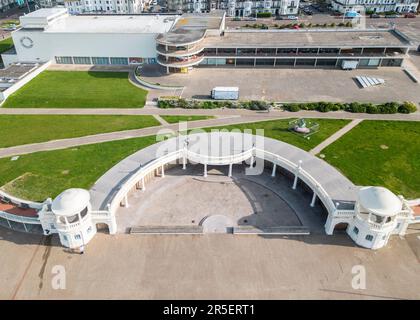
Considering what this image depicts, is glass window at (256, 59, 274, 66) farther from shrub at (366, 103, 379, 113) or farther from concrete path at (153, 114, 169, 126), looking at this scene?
concrete path at (153, 114, 169, 126)

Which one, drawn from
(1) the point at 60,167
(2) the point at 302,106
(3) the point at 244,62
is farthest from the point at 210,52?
(1) the point at 60,167

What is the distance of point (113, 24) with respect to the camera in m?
99.2

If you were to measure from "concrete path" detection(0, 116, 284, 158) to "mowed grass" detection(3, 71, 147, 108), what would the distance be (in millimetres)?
12350

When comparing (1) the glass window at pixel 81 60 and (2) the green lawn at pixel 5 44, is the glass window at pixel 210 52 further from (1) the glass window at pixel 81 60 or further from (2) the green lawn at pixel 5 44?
(2) the green lawn at pixel 5 44

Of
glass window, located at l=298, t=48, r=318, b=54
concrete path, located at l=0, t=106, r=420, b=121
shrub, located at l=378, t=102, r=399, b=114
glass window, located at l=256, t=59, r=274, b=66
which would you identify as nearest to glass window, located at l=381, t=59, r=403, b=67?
glass window, located at l=298, t=48, r=318, b=54

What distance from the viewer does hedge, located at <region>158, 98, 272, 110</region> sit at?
233ft

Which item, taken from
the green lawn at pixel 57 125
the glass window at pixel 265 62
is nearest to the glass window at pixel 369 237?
the green lawn at pixel 57 125

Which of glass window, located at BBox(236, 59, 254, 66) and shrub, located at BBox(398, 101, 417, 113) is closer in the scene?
shrub, located at BBox(398, 101, 417, 113)

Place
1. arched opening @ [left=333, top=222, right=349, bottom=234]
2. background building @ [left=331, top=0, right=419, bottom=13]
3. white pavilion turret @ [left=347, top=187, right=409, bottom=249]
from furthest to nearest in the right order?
background building @ [left=331, top=0, right=419, bottom=13] → arched opening @ [left=333, top=222, right=349, bottom=234] → white pavilion turret @ [left=347, top=187, right=409, bottom=249]

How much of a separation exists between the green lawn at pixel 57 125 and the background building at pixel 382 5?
11413 centimetres

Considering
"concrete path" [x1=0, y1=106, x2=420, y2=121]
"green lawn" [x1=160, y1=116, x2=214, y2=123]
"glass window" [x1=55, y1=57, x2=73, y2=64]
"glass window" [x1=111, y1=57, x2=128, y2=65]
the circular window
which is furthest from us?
"glass window" [x1=55, y1=57, x2=73, y2=64]

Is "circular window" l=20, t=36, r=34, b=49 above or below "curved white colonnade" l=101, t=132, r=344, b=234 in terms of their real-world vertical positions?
above

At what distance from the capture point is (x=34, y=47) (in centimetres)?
9312

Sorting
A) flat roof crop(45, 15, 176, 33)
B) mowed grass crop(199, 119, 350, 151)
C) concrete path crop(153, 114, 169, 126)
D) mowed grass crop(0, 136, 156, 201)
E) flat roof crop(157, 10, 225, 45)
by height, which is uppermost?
flat roof crop(157, 10, 225, 45)
